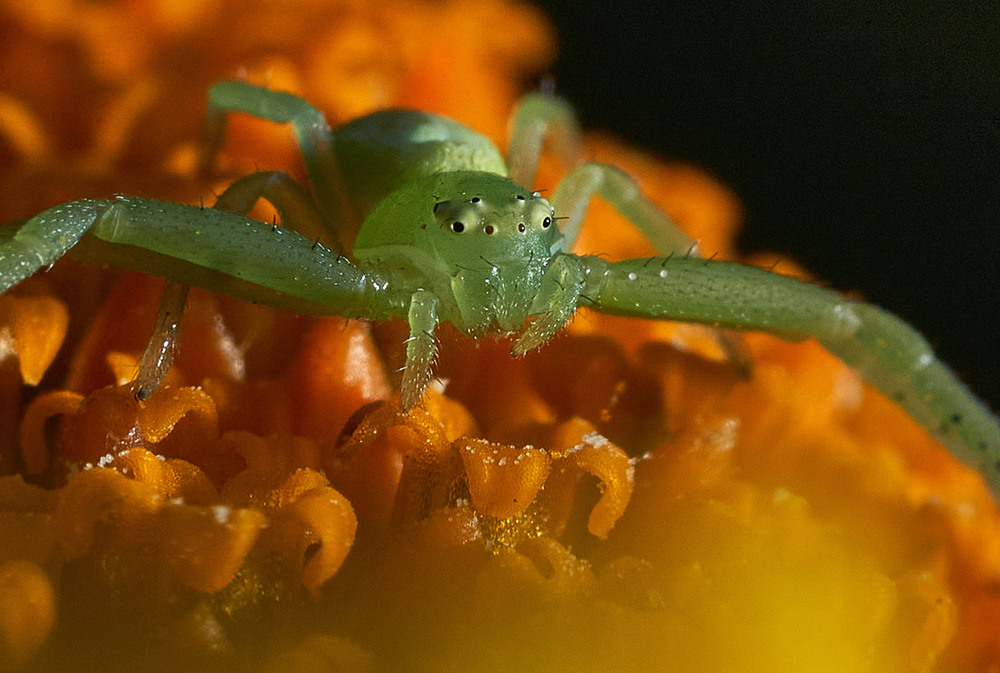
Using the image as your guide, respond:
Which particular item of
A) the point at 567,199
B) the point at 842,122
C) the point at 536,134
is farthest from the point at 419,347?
the point at 842,122

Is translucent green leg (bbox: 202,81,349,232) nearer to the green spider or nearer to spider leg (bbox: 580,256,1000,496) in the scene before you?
the green spider

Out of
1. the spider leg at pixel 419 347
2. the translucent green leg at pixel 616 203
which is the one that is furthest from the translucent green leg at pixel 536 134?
the spider leg at pixel 419 347

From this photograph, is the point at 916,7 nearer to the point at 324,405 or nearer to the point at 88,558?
the point at 324,405

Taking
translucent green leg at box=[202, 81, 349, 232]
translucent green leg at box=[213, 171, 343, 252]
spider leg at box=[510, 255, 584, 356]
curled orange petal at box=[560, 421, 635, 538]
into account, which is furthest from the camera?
translucent green leg at box=[202, 81, 349, 232]

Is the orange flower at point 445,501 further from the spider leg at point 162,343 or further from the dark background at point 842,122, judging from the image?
the dark background at point 842,122

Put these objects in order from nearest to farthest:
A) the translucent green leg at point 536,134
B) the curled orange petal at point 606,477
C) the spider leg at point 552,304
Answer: the curled orange petal at point 606,477, the spider leg at point 552,304, the translucent green leg at point 536,134

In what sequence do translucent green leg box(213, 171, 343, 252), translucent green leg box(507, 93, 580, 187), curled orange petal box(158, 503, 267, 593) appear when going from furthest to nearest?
translucent green leg box(507, 93, 580, 187) → translucent green leg box(213, 171, 343, 252) → curled orange petal box(158, 503, 267, 593)

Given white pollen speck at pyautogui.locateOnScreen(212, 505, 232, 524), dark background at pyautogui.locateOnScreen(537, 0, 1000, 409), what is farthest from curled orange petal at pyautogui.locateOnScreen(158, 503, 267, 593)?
dark background at pyautogui.locateOnScreen(537, 0, 1000, 409)
